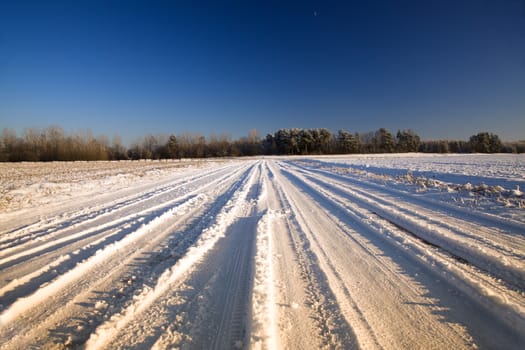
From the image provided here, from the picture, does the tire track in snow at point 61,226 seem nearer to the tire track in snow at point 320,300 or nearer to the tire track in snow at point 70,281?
the tire track in snow at point 70,281

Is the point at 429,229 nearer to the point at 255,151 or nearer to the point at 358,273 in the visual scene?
the point at 358,273

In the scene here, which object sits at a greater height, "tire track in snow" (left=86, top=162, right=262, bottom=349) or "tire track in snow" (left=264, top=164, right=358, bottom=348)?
"tire track in snow" (left=86, top=162, right=262, bottom=349)

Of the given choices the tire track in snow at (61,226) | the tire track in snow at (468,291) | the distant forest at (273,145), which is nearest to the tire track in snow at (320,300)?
the tire track in snow at (468,291)

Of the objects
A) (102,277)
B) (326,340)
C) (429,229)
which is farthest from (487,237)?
(102,277)

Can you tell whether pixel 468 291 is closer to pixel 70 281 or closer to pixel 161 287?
pixel 161 287

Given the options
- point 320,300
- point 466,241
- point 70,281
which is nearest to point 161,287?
point 70,281

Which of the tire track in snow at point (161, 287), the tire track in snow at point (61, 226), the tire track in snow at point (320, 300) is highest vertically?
the tire track in snow at point (61, 226)

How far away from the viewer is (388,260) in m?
2.69

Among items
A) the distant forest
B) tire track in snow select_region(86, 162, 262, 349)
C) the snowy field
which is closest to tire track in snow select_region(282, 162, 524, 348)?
the snowy field

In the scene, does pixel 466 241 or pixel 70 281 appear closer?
pixel 70 281

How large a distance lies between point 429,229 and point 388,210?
1248 millimetres

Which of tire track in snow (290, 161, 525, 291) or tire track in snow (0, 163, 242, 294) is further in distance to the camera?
tire track in snow (0, 163, 242, 294)

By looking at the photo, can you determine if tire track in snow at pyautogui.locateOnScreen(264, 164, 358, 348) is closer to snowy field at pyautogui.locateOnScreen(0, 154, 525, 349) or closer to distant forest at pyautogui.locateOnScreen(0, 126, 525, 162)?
snowy field at pyautogui.locateOnScreen(0, 154, 525, 349)

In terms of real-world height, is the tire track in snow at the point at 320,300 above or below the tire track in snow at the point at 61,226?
below
